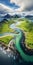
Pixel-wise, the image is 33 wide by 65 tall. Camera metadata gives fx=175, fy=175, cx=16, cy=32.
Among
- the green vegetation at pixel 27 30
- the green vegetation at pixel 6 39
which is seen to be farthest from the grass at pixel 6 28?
the green vegetation at pixel 27 30

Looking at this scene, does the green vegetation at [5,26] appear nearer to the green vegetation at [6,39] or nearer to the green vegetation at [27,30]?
the green vegetation at [6,39]

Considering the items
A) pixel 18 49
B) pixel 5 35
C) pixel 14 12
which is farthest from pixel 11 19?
pixel 18 49

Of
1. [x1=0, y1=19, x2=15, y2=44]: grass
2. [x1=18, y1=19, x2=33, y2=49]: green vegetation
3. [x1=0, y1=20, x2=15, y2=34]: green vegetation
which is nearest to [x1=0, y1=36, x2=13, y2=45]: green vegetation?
[x1=0, y1=19, x2=15, y2=44]: grass

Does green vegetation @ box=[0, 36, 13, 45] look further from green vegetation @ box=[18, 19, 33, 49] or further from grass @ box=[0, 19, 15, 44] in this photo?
green vegetation @ box=[18, 19, 33, 49]

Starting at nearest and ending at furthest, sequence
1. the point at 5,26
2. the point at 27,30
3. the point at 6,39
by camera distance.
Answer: the point at 6,39 < the point at 27,30 < the point at 5,26

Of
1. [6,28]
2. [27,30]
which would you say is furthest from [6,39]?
[27,30]

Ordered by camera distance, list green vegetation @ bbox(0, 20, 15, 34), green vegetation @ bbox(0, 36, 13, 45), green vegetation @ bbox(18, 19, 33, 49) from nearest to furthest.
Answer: green vegetation @ bbox(18, 19, 33, 49)
green vegetation @ bbox(0, 36, 13, 45)
green vegetation @ bbox(0, 20, 15, 34)

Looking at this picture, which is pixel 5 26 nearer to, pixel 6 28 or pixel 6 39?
pixel 6 28

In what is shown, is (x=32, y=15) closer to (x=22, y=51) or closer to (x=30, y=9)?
(x=30, y=9)
